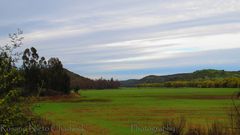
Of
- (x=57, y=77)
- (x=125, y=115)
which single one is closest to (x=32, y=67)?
(x=57, y=77)

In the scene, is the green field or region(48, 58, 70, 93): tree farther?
region(48, 58, 70, 93): tree

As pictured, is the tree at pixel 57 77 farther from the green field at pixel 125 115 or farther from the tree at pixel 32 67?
the green field at pixel 125 115

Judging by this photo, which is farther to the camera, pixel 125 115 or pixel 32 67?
pixel 32 67

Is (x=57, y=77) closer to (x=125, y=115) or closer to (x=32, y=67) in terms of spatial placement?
(x=32, y=67)

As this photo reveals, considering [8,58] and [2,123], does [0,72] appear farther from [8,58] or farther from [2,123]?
[2,123]

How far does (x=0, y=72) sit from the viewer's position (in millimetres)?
8758

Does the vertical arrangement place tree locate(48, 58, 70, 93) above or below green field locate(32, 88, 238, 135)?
above

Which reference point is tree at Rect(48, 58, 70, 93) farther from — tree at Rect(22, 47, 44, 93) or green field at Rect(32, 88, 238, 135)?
green field at Rect(32, 88, 238, 135)

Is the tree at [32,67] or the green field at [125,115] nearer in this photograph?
the green field at [125,115]

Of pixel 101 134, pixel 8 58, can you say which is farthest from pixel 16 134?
pixel 101 134

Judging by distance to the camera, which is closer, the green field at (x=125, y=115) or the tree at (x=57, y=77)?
the green field at (x=125, y=115)

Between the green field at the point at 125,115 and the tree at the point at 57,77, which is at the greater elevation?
the tree at the point at 57,77

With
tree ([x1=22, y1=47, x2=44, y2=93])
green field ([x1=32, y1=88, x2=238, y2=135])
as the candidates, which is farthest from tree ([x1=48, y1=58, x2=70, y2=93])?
green field ([x1=32, y1=88, x2=238, y2=135])

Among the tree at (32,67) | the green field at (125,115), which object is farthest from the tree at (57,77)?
the green field at (125,115)
